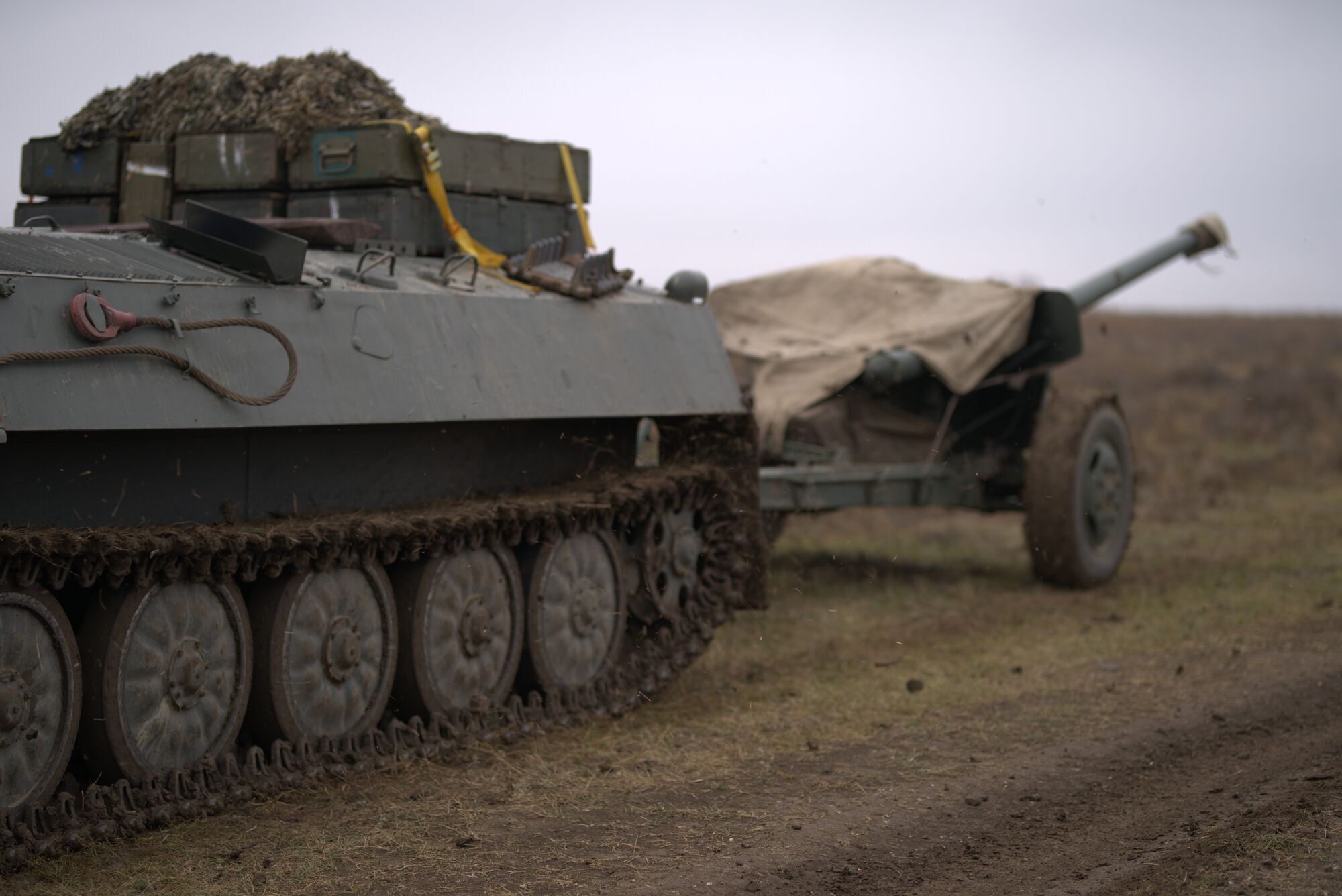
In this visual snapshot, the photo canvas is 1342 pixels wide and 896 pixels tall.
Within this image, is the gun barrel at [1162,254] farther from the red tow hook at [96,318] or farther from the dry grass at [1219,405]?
the red tow hook at [96,318]

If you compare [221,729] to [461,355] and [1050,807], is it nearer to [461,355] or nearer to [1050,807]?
[461,355]

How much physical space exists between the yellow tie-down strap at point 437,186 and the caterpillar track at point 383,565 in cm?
139

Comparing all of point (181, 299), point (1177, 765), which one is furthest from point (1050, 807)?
point (181, 299)

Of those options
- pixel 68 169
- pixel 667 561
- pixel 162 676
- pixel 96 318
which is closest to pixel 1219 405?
pixel 667 561

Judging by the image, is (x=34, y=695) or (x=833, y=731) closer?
(x=34, y=695)

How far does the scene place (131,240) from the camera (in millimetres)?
6344

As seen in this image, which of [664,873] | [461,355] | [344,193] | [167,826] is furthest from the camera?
[344,193]

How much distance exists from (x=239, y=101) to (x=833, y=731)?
473 centimetres

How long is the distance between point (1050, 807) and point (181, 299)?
12.7 feet

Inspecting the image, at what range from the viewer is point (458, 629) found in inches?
275

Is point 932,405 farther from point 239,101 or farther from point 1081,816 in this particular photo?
point 1081,816

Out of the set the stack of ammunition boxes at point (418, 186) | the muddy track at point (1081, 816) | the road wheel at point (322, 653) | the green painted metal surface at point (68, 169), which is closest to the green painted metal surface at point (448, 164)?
the stack of ammunition boxes at point (418, 186)

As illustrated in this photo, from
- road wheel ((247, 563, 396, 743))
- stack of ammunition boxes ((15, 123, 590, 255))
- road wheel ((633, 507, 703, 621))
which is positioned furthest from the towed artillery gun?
road wheel ((247, 563, 396, 743))

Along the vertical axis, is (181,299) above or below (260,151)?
below
